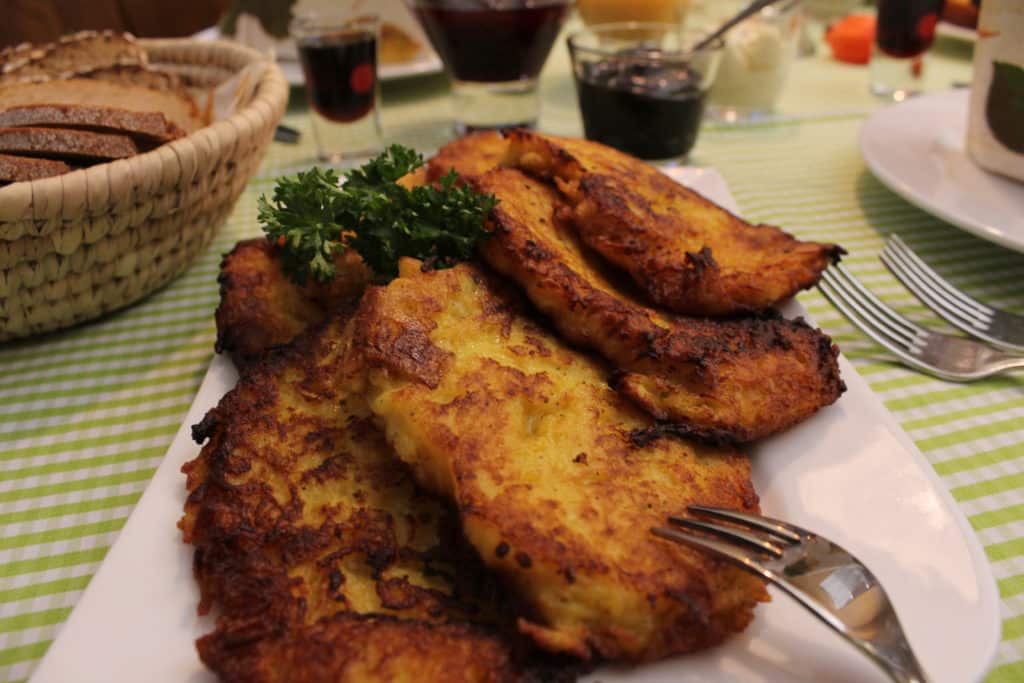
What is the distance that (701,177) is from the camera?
9.49ft

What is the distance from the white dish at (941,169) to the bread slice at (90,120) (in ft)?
8.55

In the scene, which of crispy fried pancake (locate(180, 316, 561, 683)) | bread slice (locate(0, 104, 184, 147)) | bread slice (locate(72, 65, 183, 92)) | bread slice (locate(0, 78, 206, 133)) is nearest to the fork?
crispy fried pancake (locate(180, 316, 561, 683))

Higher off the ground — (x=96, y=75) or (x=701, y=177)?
(x=96, y=75)

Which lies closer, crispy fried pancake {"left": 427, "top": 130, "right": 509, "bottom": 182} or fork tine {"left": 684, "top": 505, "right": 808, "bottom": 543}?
fork tine {"left": 684, "top": 505, "right": 808, "bottom": 543}

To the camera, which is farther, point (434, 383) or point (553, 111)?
point (553, 111)

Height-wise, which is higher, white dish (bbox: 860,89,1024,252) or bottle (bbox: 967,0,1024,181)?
bottle (bbox: 967,0,1024,181)

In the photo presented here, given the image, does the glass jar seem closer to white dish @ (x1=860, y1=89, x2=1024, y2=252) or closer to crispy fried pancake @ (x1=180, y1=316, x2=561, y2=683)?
white dish @ (x1=860, y1=89, x2=1024, y2=252)

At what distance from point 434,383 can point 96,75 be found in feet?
7.38

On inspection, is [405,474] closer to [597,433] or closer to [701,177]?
[597,433]

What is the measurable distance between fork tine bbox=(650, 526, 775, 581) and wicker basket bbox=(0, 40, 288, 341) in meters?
1.66

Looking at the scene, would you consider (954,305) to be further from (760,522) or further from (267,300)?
(267,300)

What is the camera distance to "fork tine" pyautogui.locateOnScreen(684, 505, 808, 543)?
1.32 m

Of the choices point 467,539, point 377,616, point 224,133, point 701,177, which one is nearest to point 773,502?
point 467,539

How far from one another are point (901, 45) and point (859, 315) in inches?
108
